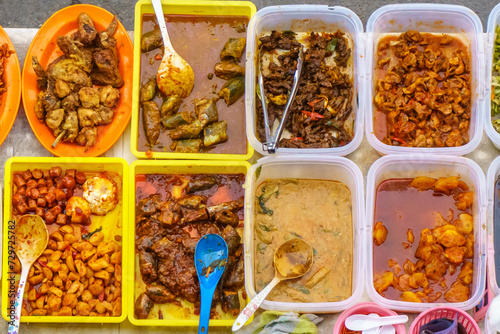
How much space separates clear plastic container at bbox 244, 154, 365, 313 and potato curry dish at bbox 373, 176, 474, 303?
0.37 ft

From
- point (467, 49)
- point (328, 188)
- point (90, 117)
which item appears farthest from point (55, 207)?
point (467, 49)

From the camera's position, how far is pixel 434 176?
111 inches

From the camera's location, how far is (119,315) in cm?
268

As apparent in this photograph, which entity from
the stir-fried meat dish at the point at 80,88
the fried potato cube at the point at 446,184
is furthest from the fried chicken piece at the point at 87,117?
the fried potato cube at the point at 446,184

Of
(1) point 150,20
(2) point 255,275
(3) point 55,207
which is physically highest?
(1) point 150,20

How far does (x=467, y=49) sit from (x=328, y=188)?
115 cm

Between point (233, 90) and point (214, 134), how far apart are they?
270 mm

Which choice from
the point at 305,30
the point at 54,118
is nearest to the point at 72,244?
the point at 54,118

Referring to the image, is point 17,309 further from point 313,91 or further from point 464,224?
point 464,224

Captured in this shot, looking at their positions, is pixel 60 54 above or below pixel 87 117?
above

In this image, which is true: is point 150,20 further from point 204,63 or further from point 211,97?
point 211,97

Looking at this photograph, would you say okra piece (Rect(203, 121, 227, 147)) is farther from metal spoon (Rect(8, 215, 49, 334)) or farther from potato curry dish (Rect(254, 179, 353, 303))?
metal spoon (Rect(8, 215, 49, 334))

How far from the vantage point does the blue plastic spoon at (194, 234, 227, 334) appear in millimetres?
2609

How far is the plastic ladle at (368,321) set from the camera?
2504 millimetres
